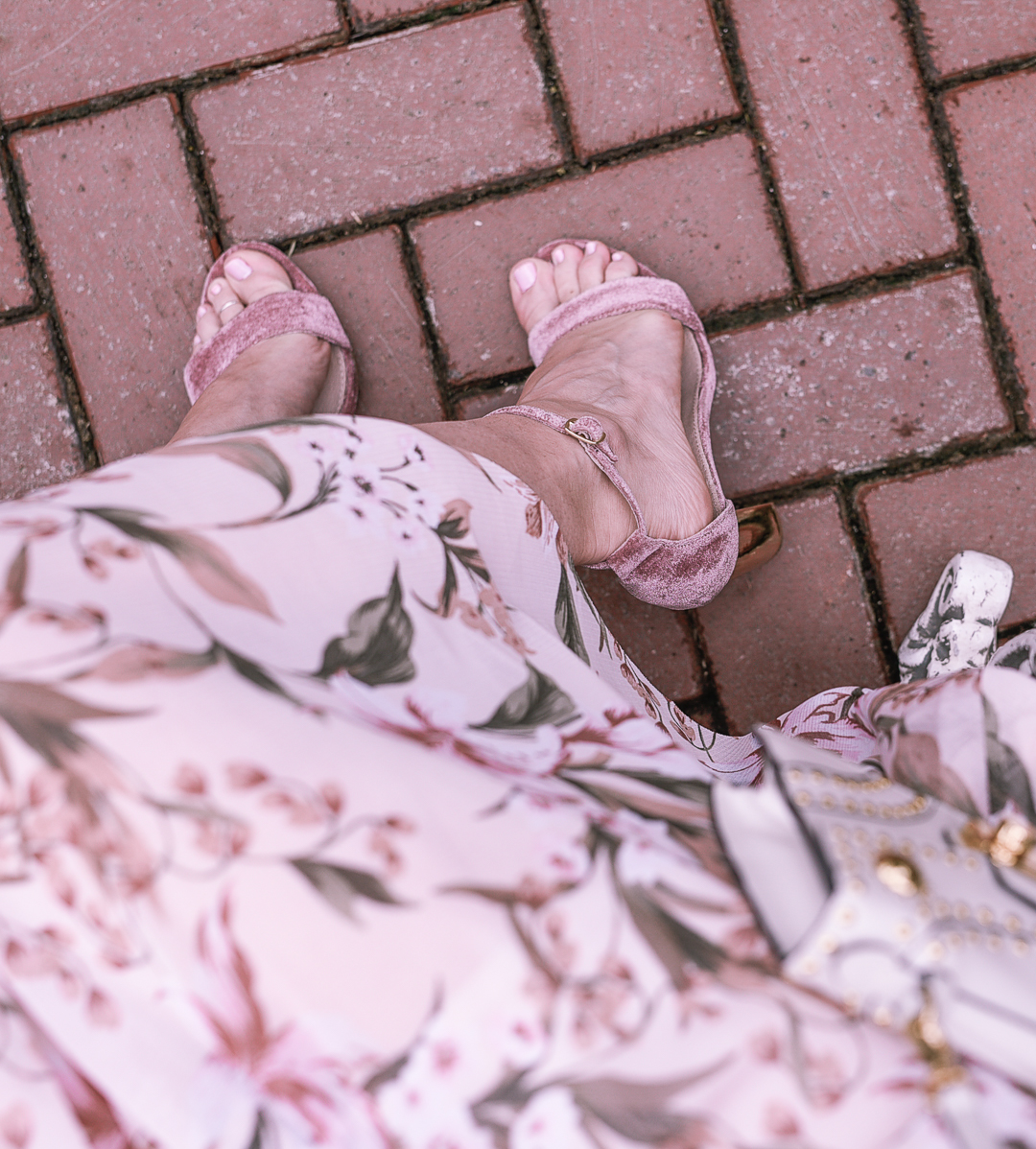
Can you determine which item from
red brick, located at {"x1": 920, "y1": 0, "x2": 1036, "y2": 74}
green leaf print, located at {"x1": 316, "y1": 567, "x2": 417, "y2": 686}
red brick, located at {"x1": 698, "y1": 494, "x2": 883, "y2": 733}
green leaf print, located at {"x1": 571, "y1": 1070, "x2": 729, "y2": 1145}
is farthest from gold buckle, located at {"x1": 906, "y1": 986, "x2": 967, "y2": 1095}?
red brick, located at {"x1": 920, "y1": 0, "x2": 1036, "y2": 74}

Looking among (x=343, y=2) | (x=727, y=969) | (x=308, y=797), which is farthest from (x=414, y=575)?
(x=343, y=2)

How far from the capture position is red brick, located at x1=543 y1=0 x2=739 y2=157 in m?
1.29

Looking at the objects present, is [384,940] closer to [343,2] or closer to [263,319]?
[263,319]

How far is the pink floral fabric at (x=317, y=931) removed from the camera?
1.63 ft

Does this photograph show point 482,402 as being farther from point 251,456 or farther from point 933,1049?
point 933,1049

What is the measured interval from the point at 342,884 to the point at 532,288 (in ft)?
3.30

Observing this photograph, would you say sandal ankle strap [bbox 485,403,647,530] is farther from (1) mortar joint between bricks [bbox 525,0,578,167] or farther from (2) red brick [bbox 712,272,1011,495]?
(1) mortar joint between bricks [bbox 525,0,578,167]

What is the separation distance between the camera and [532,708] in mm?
683

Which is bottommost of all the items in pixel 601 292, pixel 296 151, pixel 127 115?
pixel 601 292

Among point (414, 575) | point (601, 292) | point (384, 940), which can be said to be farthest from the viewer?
point (601, 292)

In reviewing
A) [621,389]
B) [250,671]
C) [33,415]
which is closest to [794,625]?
[621,389]

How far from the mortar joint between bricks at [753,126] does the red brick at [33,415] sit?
109cm

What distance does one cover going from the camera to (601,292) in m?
1.28

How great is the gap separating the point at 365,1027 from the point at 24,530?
38cm
